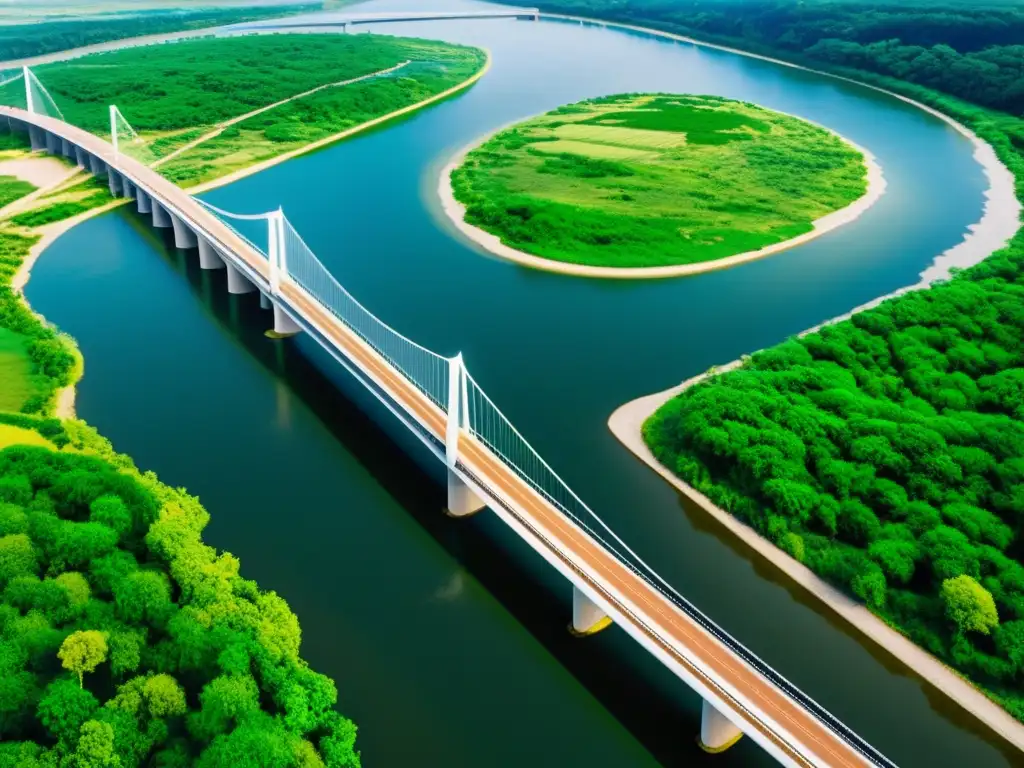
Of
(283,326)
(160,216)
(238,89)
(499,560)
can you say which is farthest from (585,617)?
(238,89)

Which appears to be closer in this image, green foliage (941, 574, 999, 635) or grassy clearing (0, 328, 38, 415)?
green foliage (941, 574, 999, 635)

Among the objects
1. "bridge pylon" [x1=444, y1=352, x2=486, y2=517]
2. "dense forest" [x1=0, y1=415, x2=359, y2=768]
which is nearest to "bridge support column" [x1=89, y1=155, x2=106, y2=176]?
"dense forest" [x1=0, y1=415, x2=359, y2=768]

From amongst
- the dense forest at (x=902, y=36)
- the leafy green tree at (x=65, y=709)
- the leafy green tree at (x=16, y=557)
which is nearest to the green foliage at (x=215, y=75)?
the dense forest at (x=902, y=36)

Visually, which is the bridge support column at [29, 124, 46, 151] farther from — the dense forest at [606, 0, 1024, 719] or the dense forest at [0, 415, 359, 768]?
the dense forest at [606, 0, 1024, 719]

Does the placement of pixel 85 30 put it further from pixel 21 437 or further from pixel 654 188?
pixel 21 437

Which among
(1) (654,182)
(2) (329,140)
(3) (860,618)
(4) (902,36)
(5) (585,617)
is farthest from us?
(4) (902,36)
